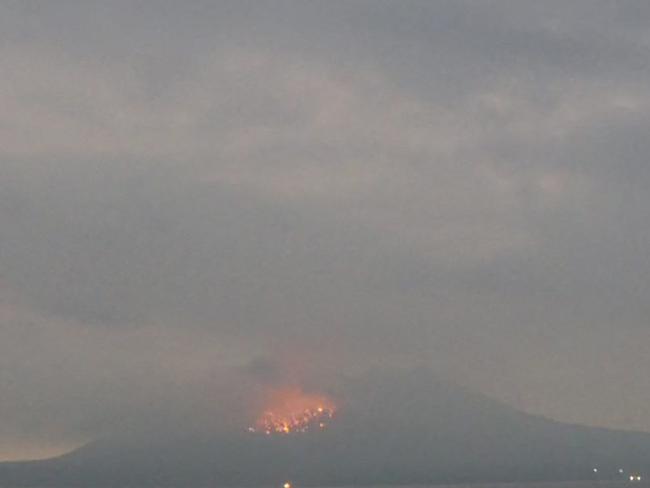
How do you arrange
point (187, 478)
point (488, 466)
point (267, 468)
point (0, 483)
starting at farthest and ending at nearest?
point (488, 466) < point (267, 468) < point (187, 478) < point (0, 483)

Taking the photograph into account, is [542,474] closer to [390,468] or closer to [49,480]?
[390,468]

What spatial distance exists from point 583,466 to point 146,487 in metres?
72.7

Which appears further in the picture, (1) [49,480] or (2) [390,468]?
(2) [390,468]

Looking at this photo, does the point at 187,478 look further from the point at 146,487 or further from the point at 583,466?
the point at 583,466

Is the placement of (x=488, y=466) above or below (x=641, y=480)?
above

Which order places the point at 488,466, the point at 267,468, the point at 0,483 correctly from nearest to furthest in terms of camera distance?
the point at 0,483 → the point at 267,468 → the point at 488,466

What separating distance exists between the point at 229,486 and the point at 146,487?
8131mm

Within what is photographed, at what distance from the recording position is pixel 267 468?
519 feet

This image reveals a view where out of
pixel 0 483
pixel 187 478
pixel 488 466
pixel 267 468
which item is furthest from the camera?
pixel 488 466

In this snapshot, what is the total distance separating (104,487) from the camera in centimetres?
13700

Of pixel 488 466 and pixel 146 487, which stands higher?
pixel 488 466

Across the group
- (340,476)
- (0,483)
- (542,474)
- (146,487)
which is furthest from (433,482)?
Result: (0,483)

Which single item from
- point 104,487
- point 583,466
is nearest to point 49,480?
point 104,487

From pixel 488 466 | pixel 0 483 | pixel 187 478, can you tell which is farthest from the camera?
pixel 488 466
